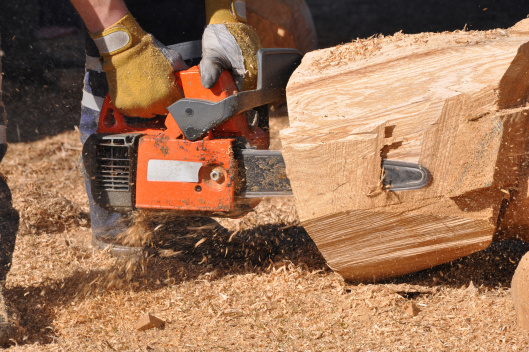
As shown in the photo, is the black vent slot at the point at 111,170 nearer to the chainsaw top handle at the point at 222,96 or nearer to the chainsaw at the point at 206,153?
the chainsaw at the point at 206,153

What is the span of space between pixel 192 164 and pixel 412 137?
897 mm

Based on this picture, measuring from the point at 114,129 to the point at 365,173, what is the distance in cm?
118

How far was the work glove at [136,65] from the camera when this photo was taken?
2.19 meters

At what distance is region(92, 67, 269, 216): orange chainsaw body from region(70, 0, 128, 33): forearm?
35 cm

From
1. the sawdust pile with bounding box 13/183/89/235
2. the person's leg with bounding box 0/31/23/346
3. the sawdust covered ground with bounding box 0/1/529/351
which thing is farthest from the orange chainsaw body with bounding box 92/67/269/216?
the sawdust pile with bounding box 13/183/89/235

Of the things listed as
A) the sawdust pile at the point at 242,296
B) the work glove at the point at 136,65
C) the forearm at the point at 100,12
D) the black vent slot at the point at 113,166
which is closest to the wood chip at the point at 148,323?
the sawdust pile at the point at 242,296

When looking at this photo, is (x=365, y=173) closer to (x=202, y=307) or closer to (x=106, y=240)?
(x=202, y=307)

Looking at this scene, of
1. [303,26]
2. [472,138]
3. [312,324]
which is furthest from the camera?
[303,26]

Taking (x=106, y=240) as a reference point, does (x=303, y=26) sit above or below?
above

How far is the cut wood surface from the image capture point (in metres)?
1.81

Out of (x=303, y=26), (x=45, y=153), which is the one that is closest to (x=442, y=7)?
(x=303, y=26)

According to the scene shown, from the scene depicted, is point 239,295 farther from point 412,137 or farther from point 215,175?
Answer: point 412,137

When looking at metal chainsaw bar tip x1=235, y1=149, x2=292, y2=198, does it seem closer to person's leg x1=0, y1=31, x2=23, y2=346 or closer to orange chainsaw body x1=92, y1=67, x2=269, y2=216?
orange chainsaw body x1=92, y1=67, x2=269, y2=216

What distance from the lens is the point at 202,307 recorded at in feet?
7.54
